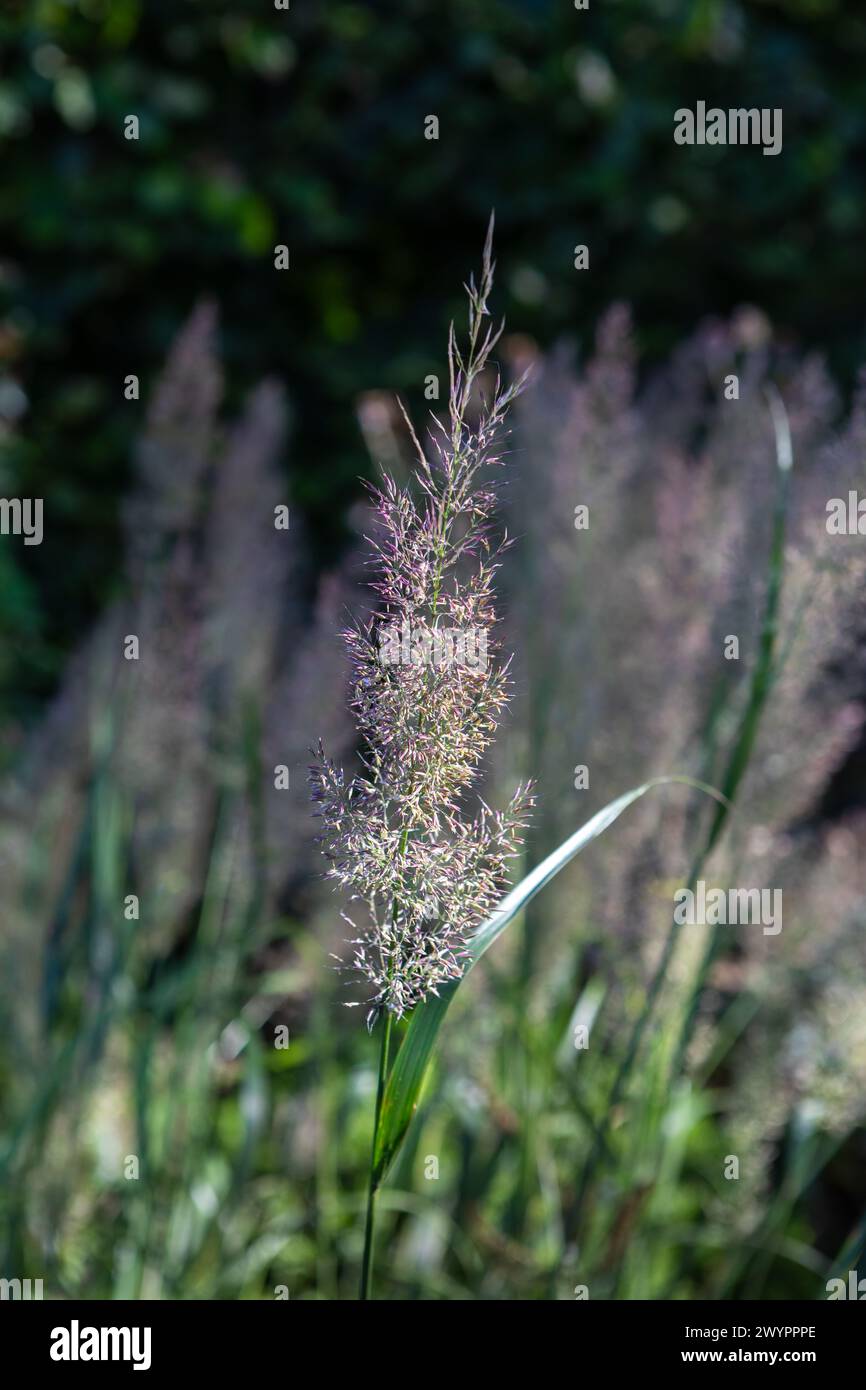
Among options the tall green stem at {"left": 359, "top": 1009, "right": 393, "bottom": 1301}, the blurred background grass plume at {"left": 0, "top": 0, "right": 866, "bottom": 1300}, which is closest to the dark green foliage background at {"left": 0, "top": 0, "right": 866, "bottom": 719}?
the blurred background grass plume at {"left": 0, "top": 0, "right": 866, "bottom": 1300}

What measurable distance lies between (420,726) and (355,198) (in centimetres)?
324

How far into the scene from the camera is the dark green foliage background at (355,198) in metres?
3.29

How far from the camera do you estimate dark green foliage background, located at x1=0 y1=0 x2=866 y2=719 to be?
329 cm

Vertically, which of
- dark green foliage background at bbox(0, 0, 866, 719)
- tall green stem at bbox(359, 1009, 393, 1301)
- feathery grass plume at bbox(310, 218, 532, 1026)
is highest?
dark green foliage background at bbox(0, 0, 866, 719)

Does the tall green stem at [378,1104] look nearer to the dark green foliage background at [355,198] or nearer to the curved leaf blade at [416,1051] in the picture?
the curved leaf blade at [416,1051]

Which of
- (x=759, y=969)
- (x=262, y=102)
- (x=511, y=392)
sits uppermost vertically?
(x=262, y=102)

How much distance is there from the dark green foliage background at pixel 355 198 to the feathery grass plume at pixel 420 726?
105 inches

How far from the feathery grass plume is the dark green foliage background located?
266 cm

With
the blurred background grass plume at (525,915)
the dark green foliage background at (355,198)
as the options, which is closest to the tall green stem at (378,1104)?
the blurred background grass plume at (525,915)

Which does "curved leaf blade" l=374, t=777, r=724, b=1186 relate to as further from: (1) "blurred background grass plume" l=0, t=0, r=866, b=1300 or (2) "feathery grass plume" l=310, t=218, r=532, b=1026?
(1) "blurred background grass plume" l=0, t=0, r=866, b=1300

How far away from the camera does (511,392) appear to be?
624 mm
